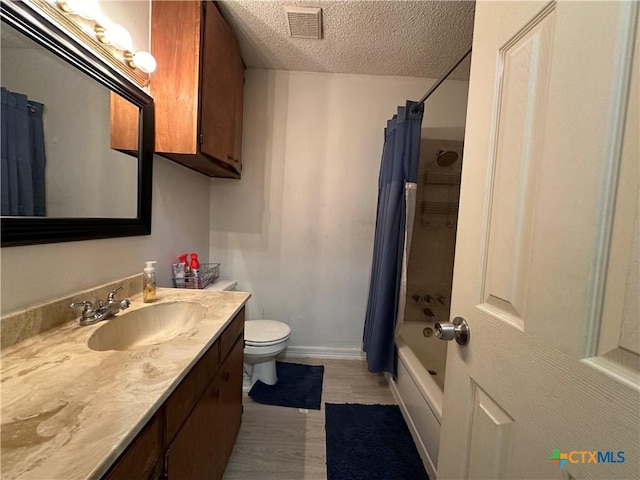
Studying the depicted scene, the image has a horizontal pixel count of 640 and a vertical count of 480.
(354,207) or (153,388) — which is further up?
(354,207)

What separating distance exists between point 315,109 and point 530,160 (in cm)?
194

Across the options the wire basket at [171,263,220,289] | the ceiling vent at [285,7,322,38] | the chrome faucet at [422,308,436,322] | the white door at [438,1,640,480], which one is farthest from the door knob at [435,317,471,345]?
the ceiling vent at [285,7,322,38]

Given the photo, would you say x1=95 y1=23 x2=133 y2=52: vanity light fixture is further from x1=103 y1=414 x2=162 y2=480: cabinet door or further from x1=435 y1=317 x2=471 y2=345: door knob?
x1=435 y1=317 x2=471 y2=345: door knob

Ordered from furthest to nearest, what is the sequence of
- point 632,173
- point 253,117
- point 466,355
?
point 253,117
point 466,355
point 632,173

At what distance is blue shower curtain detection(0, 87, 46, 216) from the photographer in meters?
0.72

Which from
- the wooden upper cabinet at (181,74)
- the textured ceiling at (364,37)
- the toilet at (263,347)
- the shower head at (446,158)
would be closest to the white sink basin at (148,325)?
the toilet at (263,347)

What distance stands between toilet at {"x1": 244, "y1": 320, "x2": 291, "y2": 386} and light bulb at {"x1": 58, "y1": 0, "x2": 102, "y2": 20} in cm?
167

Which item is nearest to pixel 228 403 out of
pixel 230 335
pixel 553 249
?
pixel 230 335

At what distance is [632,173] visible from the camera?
0.34 metres

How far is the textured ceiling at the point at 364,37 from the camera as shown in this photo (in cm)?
145

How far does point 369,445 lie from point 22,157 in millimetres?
1932

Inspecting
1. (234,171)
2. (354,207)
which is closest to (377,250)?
(354,207)

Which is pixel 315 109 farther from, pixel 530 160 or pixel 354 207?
pixel 530 160

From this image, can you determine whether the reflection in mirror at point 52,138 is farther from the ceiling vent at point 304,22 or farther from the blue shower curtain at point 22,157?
the ceiling vent at point 304,22
